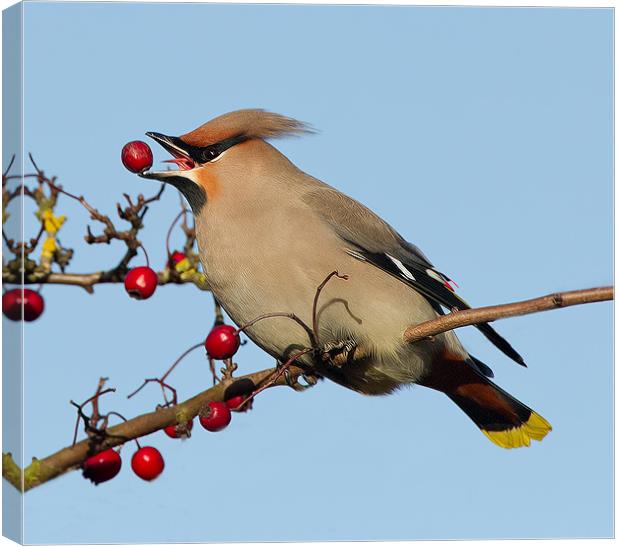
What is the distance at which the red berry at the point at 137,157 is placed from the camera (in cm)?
347

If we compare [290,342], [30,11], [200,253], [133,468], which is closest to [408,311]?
[290,342]

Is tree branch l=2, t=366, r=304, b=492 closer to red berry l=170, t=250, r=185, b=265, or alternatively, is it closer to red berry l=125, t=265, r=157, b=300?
red berry l=125, t=265, r=157, b=300

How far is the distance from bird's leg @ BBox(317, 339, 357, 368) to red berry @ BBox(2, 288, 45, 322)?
924 millimetres

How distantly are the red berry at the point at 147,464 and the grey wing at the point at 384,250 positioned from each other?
3.34 ft

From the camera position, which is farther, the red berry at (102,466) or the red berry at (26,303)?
the red berry at (26,303)

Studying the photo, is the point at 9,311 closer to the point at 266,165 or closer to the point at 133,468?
the point at 133,468

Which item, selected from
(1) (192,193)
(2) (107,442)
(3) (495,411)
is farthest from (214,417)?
(3) (495,411)

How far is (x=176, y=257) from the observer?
3643mm

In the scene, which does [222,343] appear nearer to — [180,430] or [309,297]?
[180,430]

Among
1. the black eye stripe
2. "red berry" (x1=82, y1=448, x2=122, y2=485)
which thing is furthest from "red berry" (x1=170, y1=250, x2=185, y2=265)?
"red berry" (x1=82, y1=448, x2=122, y2=485)

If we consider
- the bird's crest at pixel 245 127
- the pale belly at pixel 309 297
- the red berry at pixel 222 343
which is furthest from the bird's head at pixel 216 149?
the red berry at pixel 222 343

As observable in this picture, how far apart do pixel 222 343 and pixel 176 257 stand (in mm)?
558

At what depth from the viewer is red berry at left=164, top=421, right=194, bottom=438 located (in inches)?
124

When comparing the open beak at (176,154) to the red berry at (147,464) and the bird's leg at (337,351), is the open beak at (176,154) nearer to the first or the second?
the bird's leg at (337,351)
